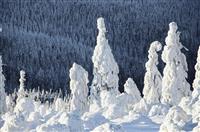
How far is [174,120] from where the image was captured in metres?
25.5

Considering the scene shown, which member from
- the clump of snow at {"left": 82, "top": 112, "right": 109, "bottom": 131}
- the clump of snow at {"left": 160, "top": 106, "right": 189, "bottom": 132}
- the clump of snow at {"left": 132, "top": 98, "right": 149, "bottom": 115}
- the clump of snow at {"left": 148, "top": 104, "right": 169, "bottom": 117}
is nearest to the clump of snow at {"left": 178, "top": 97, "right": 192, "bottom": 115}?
the clump of snow at {"left": 148, "top": 104, "right": 169, "bottom": 117}

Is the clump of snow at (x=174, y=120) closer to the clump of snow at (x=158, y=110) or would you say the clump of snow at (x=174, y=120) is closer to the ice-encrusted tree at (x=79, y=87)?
the clump of snow at (x=158, y=110)

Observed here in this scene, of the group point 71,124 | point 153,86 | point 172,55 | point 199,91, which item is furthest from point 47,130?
point 153,86

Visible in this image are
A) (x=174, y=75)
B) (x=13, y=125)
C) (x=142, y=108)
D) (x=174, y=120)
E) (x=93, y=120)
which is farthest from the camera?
(x=174, y=75)

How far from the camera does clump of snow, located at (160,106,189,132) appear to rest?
910 inches

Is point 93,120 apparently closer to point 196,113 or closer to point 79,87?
point 196,113

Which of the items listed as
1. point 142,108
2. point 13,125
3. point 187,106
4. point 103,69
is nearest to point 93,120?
point 13,125

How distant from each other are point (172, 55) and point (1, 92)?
20769 mm

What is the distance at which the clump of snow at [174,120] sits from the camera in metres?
23.1

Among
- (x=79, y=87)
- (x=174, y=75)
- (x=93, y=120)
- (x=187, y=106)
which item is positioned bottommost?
(x=79, y=87)

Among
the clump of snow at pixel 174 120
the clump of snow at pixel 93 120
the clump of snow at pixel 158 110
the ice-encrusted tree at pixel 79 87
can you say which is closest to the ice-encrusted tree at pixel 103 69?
the ice-encrusted tree at pixel 79 87

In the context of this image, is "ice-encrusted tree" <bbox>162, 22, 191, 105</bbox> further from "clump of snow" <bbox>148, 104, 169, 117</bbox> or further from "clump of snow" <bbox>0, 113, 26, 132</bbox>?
"clump of snow" <bbox>0, 113, 26, 132</bbox>

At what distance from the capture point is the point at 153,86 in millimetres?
67938

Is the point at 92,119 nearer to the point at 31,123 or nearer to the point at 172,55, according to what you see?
the point at 31,123
